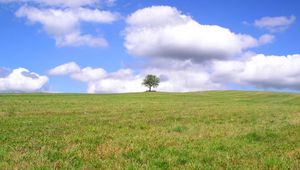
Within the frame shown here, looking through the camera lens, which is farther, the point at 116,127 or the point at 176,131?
the point at 116,127

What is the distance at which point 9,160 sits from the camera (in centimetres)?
1199

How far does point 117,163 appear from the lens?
11781 millimetres

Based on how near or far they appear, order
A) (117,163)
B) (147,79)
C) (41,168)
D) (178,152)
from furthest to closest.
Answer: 1. (147,79)
2. (178,152)
3. (117,163)
4. (41,168)

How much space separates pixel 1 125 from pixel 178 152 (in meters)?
11.1

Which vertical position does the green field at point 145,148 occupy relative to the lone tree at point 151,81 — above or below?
below

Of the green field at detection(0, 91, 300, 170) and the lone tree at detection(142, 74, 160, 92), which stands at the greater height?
the lone tree at detection(142, 74, 160, 92)

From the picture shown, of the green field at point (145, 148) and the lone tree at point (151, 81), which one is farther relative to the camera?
the lone tree at point (151, 81)

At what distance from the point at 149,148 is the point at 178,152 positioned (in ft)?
3.69

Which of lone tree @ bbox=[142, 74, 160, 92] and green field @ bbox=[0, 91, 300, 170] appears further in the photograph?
lone tree @ bbox=[142, 74, 160, 92]

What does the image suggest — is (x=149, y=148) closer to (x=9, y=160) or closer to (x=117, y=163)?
(x=117, y=163)

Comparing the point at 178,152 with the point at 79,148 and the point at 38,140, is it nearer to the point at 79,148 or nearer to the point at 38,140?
the point at 79,148

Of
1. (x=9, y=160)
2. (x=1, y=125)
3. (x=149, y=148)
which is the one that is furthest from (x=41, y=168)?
(x=1, y=125)

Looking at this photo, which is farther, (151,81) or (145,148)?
(151,81)

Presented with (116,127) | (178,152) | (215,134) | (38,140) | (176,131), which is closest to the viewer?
(178,152)
